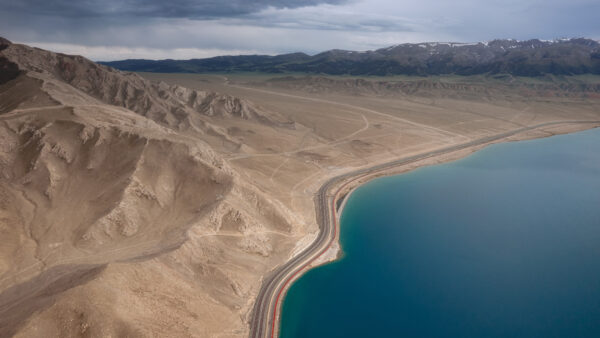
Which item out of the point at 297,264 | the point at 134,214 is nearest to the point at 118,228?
the point at 134,214

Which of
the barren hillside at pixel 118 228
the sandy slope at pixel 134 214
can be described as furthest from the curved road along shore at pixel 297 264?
the barren hillside at pixel 118 228

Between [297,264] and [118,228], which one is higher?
[118,228]

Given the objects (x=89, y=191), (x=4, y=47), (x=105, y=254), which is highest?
(x=4, y=47)

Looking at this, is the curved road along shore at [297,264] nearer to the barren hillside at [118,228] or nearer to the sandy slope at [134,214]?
the sandy slope at [134,214]

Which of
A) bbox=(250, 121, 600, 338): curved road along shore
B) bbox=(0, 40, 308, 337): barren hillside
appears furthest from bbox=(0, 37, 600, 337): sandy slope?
bbox=(250, 121, 600, 338): curved road along shore

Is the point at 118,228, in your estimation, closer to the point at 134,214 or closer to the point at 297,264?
the point at 134,214

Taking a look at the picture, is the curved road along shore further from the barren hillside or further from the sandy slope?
the barren hillside

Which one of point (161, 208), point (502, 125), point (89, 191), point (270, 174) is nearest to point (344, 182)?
point (270, 174)

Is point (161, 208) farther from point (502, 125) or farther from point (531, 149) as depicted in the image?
point (502, 125)
